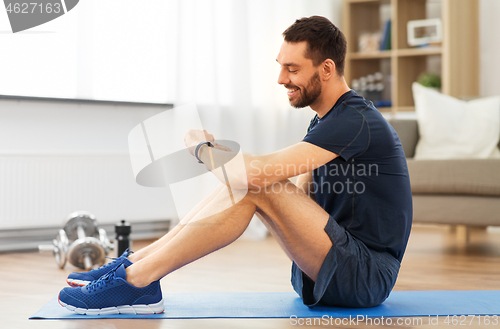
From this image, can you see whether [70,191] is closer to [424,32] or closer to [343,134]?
[343,134]

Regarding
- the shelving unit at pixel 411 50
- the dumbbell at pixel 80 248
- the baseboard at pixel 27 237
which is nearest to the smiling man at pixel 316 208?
the dumbbell at pixel 80 248

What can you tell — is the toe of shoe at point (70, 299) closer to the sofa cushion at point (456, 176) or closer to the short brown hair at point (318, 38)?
the short brown hair at point (318, 38)

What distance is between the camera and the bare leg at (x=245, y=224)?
1.34 m

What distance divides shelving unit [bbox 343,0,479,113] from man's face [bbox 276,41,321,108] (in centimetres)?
250

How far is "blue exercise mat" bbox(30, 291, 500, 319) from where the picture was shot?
1.45 metres

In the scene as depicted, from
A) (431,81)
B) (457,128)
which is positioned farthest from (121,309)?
(431,81)

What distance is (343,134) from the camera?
1.36m

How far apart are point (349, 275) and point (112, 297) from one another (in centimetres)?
60

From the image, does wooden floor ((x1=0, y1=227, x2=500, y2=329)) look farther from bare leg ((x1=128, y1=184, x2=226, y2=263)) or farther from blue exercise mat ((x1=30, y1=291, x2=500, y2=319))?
bare leg ((x1=128, y1=184, x2=226, y2=263))

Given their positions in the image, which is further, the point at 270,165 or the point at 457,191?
the point at 457,191

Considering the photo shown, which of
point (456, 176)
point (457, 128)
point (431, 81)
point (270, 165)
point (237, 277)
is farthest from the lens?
point (431, 81)

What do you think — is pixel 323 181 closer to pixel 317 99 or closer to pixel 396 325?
pixel 317 99

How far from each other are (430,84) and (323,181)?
2.63 m

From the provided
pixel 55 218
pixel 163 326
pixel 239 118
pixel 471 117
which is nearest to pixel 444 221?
pixel 471 117
